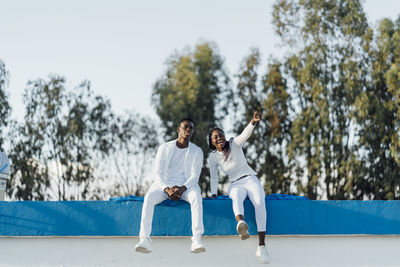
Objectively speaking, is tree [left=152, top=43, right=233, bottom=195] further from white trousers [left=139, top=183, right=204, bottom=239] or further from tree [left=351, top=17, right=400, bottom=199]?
white trousers [left=139, top=183, right=204, bottom=239]

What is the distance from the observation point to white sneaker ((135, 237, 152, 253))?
15.7 ft

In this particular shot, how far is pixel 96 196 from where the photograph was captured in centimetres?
1750

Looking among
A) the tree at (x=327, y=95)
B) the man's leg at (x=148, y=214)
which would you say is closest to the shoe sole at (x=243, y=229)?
the man's leg at (x=148, y=214)

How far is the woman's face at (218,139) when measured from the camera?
550cm

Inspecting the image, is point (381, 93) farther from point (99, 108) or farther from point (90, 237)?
point (90, 237)

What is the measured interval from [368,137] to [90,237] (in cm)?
1232

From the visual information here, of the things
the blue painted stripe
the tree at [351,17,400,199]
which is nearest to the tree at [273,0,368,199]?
the tree at [351,17,400,199]

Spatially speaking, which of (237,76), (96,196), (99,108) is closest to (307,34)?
(237,76)

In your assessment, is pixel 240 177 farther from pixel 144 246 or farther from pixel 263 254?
pixel 144 246

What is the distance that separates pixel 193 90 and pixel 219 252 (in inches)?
601

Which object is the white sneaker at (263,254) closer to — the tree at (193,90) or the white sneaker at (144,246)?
the white sneaker at (144,246)

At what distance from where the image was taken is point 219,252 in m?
5.31

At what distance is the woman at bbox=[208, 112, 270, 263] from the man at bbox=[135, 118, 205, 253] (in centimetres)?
27

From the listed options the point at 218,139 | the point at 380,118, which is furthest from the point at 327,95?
the point at 218,139
